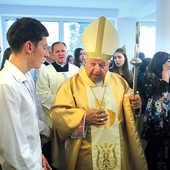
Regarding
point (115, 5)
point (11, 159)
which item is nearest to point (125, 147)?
point (11, 159)

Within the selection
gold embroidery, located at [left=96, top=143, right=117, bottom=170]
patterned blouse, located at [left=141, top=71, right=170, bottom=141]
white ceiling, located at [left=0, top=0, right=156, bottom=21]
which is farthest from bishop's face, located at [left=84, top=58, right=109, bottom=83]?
white ceiling, located at [left=0, top=0, right=156, bottom=21]

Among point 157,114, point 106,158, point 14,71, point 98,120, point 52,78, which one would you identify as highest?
point 14,71

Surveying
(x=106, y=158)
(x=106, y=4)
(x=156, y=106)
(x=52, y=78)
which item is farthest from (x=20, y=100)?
(x=106, y=4)

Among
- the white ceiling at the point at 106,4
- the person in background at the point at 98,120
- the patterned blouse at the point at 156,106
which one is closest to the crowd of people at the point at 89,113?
the person in background at the point at 98,120

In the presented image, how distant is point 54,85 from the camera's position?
2750 mm

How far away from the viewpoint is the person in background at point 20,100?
3.30ft

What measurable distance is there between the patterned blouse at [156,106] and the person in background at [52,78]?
3.16 ft

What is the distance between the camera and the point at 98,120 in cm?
155

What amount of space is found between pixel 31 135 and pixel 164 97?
1524 mm

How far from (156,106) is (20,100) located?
1.58 m

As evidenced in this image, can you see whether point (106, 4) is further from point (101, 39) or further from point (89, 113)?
point (89, 113)

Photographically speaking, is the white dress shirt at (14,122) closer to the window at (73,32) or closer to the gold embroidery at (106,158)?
the gold embroidery at (106,158)

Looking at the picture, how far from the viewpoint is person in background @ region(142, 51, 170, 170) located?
231 cm

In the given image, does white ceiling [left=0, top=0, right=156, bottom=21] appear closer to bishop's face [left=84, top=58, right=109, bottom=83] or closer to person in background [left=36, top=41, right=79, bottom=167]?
person in background [left=36, top=41, right=79, bottom=167]
